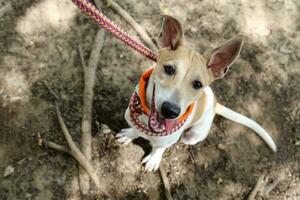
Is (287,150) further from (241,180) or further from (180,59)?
(180,59)

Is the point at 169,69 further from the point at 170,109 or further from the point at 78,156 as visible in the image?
the point at 78,156

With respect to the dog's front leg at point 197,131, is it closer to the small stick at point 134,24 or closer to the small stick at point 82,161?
the small stick at point 82,161

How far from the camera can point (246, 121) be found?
17.7ft

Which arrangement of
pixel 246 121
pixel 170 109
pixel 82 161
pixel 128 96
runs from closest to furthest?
pixel 170 109 < pixel 82 161 < pixel 246 121 < pixel 128 96

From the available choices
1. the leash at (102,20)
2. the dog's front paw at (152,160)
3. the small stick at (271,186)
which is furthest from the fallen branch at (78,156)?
the small stick at (271,186)

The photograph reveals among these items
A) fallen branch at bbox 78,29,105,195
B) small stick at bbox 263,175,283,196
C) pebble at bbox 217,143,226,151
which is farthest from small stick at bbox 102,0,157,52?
small stick at bbox 263,175,283,196

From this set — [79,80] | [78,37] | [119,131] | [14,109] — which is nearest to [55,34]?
[78,37]

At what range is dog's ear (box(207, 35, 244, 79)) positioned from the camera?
385 cm

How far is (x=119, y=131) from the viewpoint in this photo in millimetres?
5281

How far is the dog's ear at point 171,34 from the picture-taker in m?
3.84

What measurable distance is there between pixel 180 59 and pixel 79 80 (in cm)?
196

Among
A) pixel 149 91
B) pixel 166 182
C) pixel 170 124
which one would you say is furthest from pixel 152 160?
pixel 149 91

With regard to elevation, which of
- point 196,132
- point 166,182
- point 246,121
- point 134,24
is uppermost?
point 134,24

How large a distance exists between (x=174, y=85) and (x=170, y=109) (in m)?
0.24
